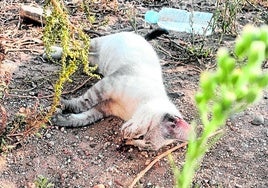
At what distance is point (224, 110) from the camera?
0.42 meters

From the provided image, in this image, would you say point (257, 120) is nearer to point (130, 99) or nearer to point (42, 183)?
point (130, 99)

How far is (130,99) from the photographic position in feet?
8.17

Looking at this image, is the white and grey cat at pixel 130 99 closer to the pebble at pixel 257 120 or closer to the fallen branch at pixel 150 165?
the fallen branch at pixel 150 165

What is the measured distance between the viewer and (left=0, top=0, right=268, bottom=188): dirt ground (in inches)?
85.7

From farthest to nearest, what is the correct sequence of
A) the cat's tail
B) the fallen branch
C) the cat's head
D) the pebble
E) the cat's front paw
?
the cat's tail → the pebble → the cat's front paw → the fallen branch → the cat's head

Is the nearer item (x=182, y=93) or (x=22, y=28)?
(x=182, y=93)

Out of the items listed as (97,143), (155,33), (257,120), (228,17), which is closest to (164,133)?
(97,143)

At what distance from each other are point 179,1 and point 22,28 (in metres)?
1.37

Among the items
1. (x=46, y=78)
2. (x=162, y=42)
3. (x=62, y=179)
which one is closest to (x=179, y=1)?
(x=162, y=42)

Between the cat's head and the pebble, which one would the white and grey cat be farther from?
the pebble

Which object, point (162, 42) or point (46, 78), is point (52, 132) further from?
point (162, 42)

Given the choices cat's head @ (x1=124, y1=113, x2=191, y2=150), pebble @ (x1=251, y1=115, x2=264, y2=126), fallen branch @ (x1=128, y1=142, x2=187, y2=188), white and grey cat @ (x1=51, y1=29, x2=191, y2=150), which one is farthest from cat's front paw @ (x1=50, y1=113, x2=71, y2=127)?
pebble @ (x1=251, y1=115, x2=264, y2=126)

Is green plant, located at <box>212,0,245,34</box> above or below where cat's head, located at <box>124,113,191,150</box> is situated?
above

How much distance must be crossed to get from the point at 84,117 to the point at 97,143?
7.5 inches
